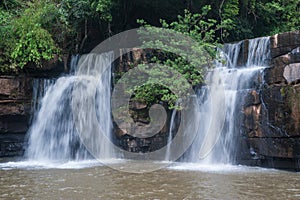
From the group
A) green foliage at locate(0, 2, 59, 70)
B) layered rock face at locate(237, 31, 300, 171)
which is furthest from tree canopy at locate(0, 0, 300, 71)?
layered rock face at locate(237, 31, 300, 171)

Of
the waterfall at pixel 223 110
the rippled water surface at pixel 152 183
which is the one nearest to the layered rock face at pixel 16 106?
the rippled water surface at pixel 152 183

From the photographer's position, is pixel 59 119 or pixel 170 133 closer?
pixel 170 133

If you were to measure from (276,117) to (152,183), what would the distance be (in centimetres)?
341

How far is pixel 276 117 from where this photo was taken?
7.61m

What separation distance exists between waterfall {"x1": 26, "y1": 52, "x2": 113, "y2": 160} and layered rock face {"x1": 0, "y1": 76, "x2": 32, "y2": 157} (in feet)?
0.95

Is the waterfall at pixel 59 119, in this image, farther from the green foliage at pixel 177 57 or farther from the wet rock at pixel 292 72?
the wet rock at pixel 292 72

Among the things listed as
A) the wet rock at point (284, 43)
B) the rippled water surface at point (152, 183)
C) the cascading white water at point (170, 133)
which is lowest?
the rippled water surface at point (152, 183)

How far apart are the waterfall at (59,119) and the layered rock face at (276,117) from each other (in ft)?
13.4

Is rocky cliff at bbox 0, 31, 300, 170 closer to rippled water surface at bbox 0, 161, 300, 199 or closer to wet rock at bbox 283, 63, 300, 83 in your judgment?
wet rock at bbox 283, 63, 300, 83

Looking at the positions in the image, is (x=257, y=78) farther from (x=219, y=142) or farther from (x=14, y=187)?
(x=14, y=187)

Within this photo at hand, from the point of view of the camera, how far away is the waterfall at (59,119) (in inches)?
397

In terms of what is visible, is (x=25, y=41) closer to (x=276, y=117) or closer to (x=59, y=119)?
(x=59, y=119)

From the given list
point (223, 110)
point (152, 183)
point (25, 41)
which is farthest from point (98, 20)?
point (152, 183)

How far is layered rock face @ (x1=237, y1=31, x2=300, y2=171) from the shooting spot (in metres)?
7.35
